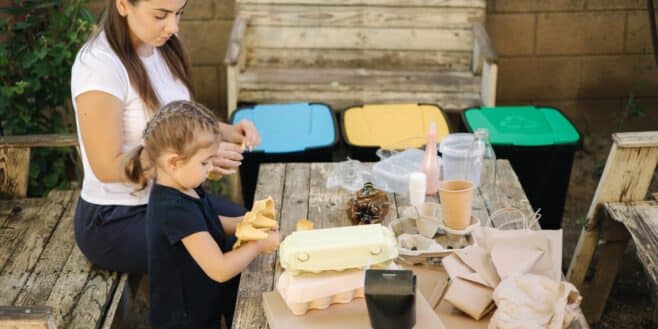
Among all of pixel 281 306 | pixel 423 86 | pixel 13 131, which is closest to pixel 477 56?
pixel 423 86

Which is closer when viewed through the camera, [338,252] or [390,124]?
[338,252]

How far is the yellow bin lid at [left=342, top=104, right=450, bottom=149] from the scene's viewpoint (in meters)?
4.31

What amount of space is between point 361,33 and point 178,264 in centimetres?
313

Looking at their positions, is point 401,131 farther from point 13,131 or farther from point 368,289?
point 368,289

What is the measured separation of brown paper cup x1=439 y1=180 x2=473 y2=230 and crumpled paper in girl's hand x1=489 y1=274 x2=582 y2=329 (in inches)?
19.3

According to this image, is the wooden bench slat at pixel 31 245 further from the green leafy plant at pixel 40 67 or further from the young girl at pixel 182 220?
the young girl at pixel 182 220

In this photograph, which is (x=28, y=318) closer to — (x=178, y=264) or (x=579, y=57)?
(x=178, y=264)

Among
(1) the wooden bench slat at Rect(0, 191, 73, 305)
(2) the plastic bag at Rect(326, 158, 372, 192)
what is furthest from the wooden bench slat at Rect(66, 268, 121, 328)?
(2) the plastic bag at Rect(326, 158, 372, 192)

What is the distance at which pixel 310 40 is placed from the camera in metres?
5.48

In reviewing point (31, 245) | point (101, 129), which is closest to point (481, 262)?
point (101, 129)

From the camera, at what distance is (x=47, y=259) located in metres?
3.35

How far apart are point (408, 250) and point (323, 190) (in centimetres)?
74

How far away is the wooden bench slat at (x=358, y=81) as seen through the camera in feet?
17.2

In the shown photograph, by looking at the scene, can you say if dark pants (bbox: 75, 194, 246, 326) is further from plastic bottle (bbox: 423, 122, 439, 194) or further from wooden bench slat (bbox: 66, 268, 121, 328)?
plastic bottle (bbox: 423, 122, 439, 194)
